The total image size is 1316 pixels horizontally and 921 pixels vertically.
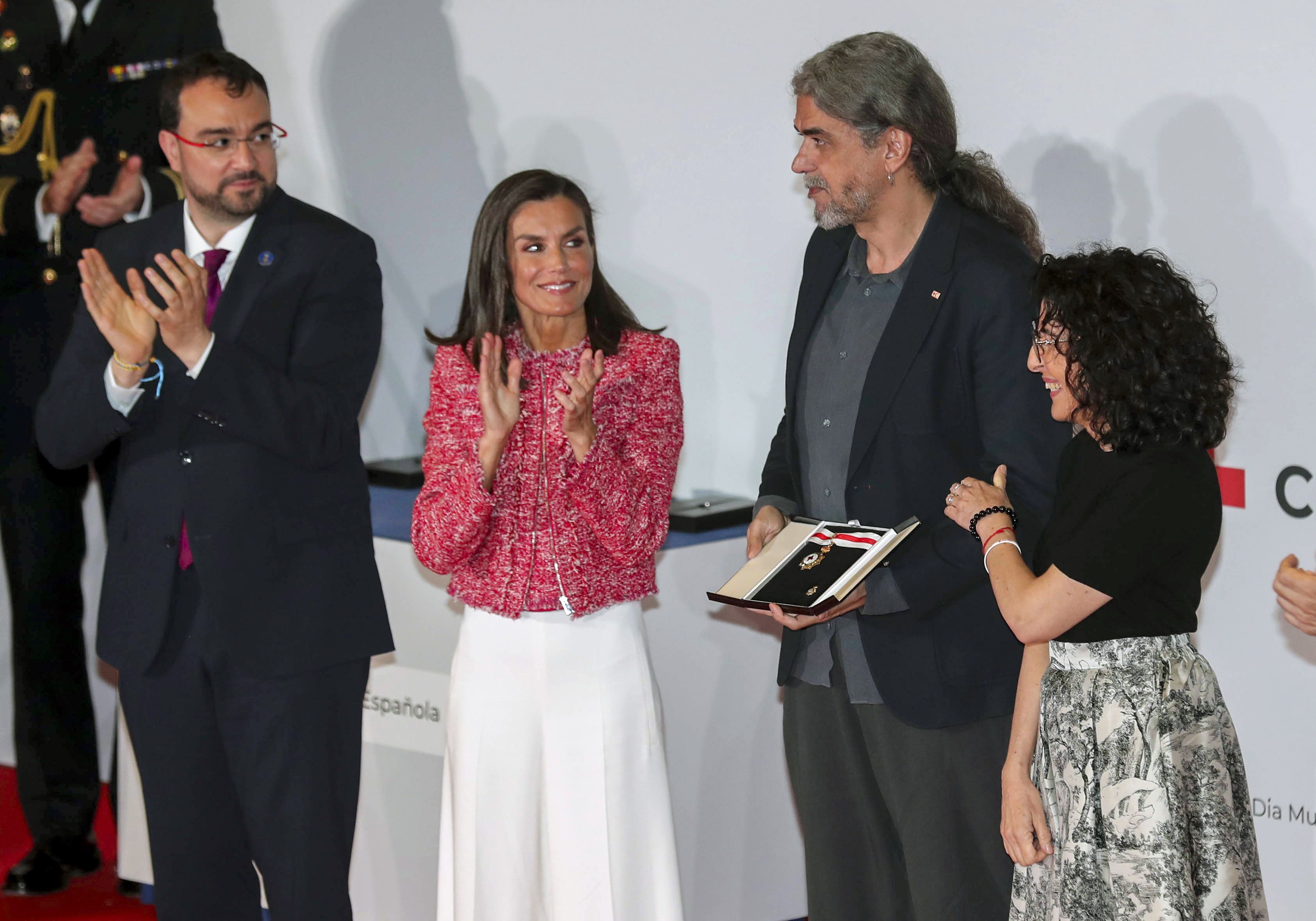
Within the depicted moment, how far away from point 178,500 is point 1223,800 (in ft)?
6.56

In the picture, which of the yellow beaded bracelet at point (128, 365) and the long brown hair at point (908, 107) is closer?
the long brown hair at point (908, 107)

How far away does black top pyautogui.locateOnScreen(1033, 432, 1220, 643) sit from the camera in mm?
2033

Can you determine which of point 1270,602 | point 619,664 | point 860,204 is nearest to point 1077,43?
point 860,204

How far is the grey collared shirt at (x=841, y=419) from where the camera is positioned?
8.06 ft

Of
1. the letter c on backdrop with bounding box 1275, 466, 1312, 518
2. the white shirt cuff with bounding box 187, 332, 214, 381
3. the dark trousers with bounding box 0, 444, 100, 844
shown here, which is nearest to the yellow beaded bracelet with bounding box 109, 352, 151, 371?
the white shirt cuff with bounding box 187, 332, 214, 381

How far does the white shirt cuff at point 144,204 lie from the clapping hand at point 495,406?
5.32 feet

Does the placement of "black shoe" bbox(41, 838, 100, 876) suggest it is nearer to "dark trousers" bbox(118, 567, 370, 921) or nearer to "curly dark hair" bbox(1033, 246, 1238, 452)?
"dark trousers" bbox(118, 567, 370, 921)

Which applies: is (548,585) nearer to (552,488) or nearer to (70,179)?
(552,488)

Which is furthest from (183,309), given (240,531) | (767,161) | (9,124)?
(9,124)

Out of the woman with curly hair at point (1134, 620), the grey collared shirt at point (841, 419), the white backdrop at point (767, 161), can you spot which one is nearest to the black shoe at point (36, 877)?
the white backdrop at point (767, 161)

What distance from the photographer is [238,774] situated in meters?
2.86

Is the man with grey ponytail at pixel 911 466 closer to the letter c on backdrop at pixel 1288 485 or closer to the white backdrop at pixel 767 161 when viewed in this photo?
the white backdrop at pixel 767 161

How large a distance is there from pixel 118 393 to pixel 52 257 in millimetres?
→ 1475

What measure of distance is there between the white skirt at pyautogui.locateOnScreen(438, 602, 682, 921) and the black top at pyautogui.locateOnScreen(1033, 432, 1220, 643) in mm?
883
